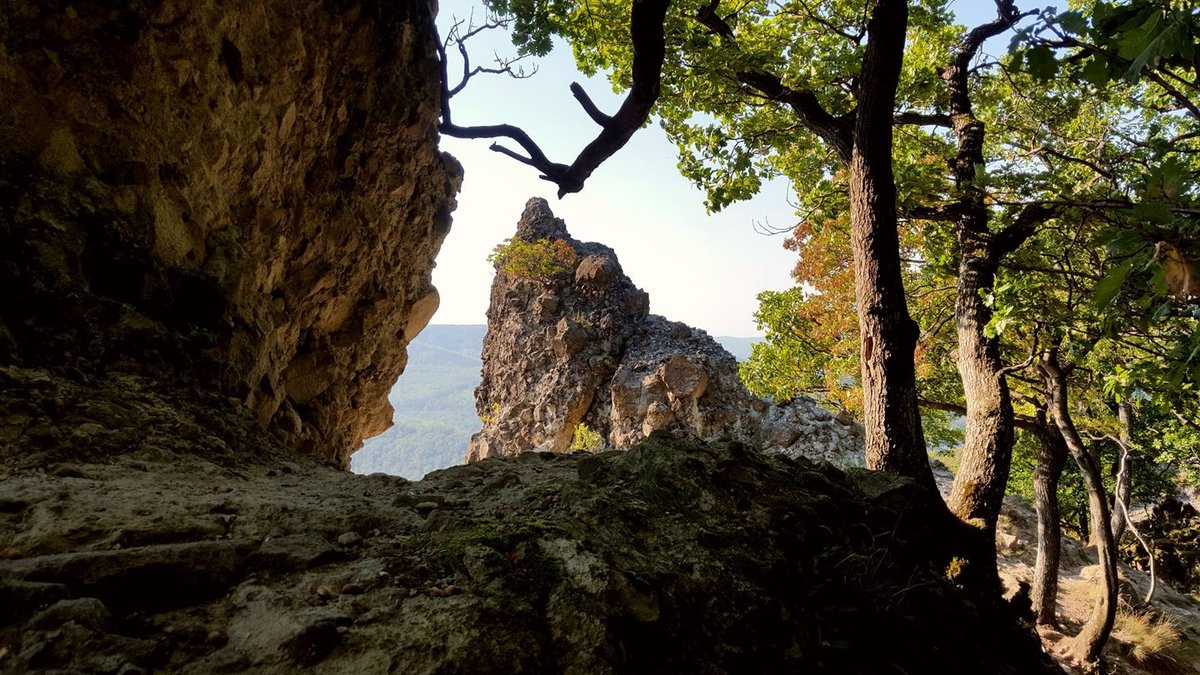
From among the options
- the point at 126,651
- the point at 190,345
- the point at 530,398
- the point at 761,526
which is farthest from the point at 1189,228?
the point at 530,398

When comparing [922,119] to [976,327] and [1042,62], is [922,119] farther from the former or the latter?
[1042,62]

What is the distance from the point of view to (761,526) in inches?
101

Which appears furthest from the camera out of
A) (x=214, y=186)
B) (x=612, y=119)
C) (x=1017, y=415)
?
(x=1017, y=415)

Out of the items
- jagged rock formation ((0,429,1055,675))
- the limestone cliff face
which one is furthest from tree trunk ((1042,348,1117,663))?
the limestone cliff face

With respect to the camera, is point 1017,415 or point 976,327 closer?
point 976,327

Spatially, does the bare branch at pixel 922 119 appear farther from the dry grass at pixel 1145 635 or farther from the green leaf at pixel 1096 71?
the dry grass at pixel 1145 635

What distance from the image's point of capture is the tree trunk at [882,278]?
454cm

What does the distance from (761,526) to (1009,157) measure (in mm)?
7119

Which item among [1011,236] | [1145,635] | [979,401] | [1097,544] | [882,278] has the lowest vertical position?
[1145,635]

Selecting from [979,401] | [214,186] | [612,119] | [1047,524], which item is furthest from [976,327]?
[214,186]

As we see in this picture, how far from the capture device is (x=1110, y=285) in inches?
56.9

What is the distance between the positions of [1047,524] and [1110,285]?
1262cm

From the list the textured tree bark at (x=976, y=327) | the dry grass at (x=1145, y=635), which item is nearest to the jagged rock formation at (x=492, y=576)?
the textured tree bark at (x=976, y=327)

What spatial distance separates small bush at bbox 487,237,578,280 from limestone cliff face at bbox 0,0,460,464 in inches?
605
